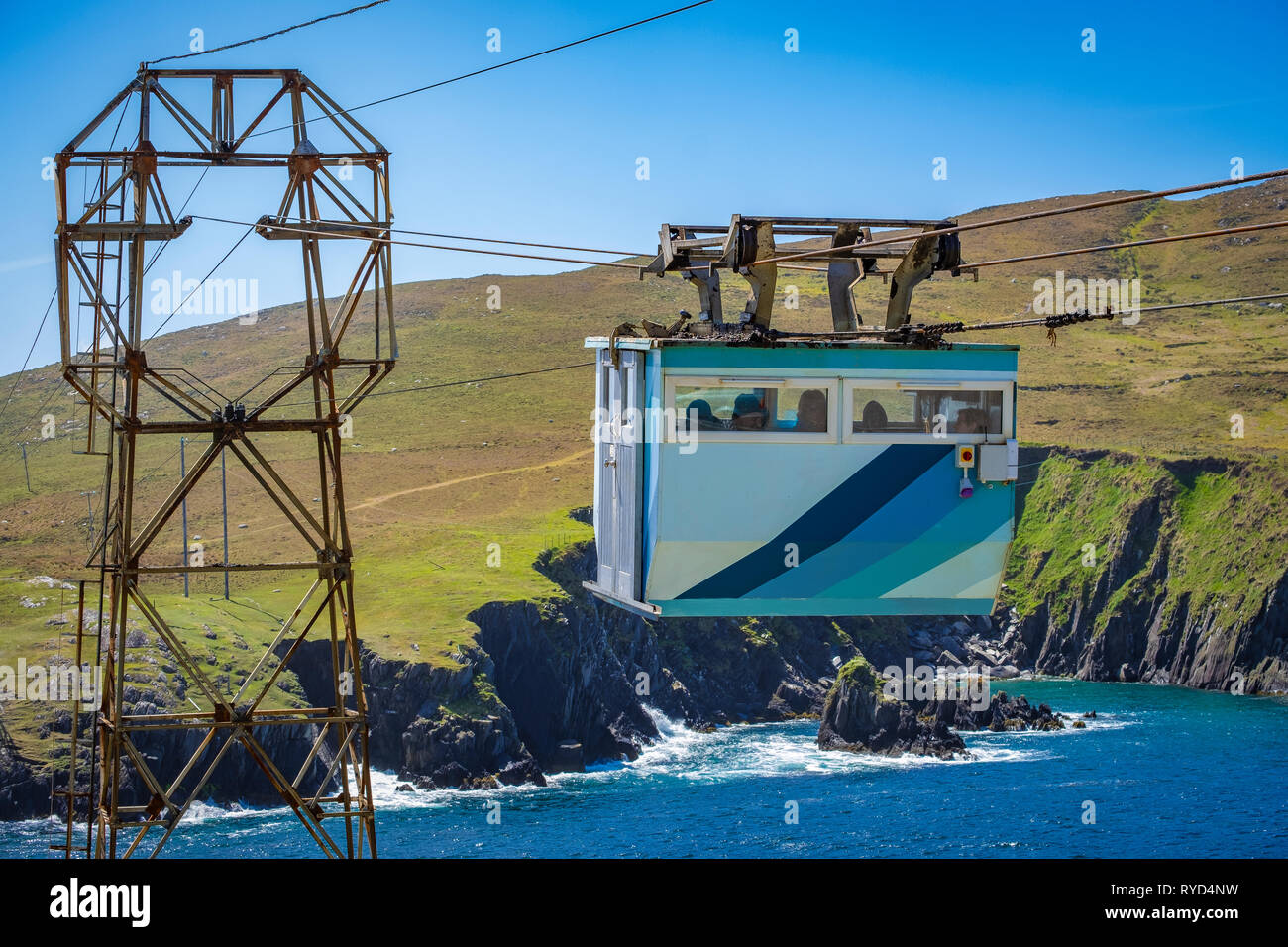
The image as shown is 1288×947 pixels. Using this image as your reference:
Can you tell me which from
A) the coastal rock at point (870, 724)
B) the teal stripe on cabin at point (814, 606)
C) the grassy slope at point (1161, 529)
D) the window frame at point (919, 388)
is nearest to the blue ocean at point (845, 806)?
the coastal rock at point (870, 724)

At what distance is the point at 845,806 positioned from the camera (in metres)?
120

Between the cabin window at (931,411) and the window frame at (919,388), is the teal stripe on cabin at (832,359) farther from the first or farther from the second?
the cabin window at (931,411)

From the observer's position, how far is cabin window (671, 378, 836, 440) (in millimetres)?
21750

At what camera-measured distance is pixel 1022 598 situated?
19388cm

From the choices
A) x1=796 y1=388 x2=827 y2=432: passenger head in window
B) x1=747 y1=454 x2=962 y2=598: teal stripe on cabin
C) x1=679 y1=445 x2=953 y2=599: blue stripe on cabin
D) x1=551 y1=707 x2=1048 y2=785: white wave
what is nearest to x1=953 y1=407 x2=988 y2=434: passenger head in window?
x1=747 y1=454 x2=962 y2=598: teal stripe on cabin

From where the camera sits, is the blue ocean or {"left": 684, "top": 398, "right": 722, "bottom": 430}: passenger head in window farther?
the blue ocean

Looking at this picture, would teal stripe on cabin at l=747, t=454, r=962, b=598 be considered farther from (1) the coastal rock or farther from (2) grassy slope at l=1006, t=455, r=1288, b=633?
(2) grassy slope at l=1006, t=455, r=1288, b=633

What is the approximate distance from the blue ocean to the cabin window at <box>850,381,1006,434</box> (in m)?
85.3

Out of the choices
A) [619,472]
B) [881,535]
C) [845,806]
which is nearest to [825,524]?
[881,535]

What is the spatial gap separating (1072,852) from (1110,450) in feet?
316

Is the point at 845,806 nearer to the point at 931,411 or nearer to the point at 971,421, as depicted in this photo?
the point at 971,421

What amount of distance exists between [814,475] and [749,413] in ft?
4.45

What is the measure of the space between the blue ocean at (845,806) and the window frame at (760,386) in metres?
85.6

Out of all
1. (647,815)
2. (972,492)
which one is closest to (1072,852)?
(647,815)
